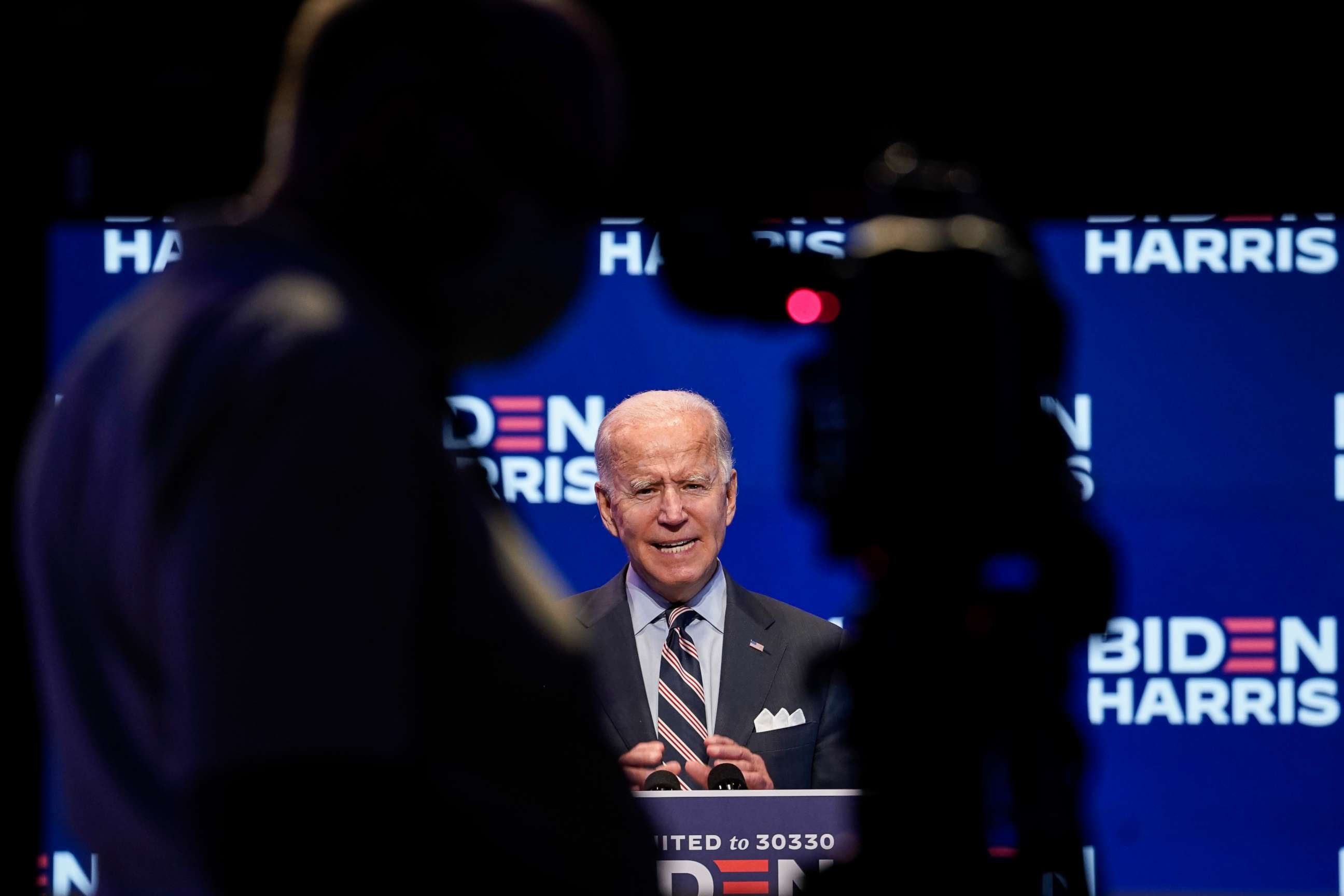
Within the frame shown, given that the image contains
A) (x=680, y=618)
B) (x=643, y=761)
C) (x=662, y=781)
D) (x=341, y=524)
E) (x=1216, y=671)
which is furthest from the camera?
(x=1216, y=671)

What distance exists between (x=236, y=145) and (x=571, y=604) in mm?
1686

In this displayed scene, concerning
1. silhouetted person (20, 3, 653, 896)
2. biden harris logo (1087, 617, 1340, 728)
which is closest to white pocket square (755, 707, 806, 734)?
biden harris logo (1087, 617, 1340, 728)

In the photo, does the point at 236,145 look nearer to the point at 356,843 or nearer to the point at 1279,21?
the point at 1279,21

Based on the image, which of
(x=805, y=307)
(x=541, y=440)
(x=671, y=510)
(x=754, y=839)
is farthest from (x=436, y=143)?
(x=541, y=440)

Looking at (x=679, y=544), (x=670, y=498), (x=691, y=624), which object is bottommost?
(x=691, y=624)

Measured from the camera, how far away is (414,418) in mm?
565

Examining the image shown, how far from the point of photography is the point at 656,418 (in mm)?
2736

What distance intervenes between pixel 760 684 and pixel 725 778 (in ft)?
2.75

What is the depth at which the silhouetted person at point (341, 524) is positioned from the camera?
1.69ft

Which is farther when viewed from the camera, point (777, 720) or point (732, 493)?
point (732, 493)

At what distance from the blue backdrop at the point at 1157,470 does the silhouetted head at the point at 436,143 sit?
9.22 ft

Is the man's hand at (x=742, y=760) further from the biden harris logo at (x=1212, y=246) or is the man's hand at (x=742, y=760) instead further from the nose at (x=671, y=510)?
the biden harris logo at (x=1212, y=246)

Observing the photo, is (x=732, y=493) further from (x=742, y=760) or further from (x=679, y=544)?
(x=742, y=760)

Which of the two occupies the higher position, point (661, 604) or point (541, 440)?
point (541, 440)
